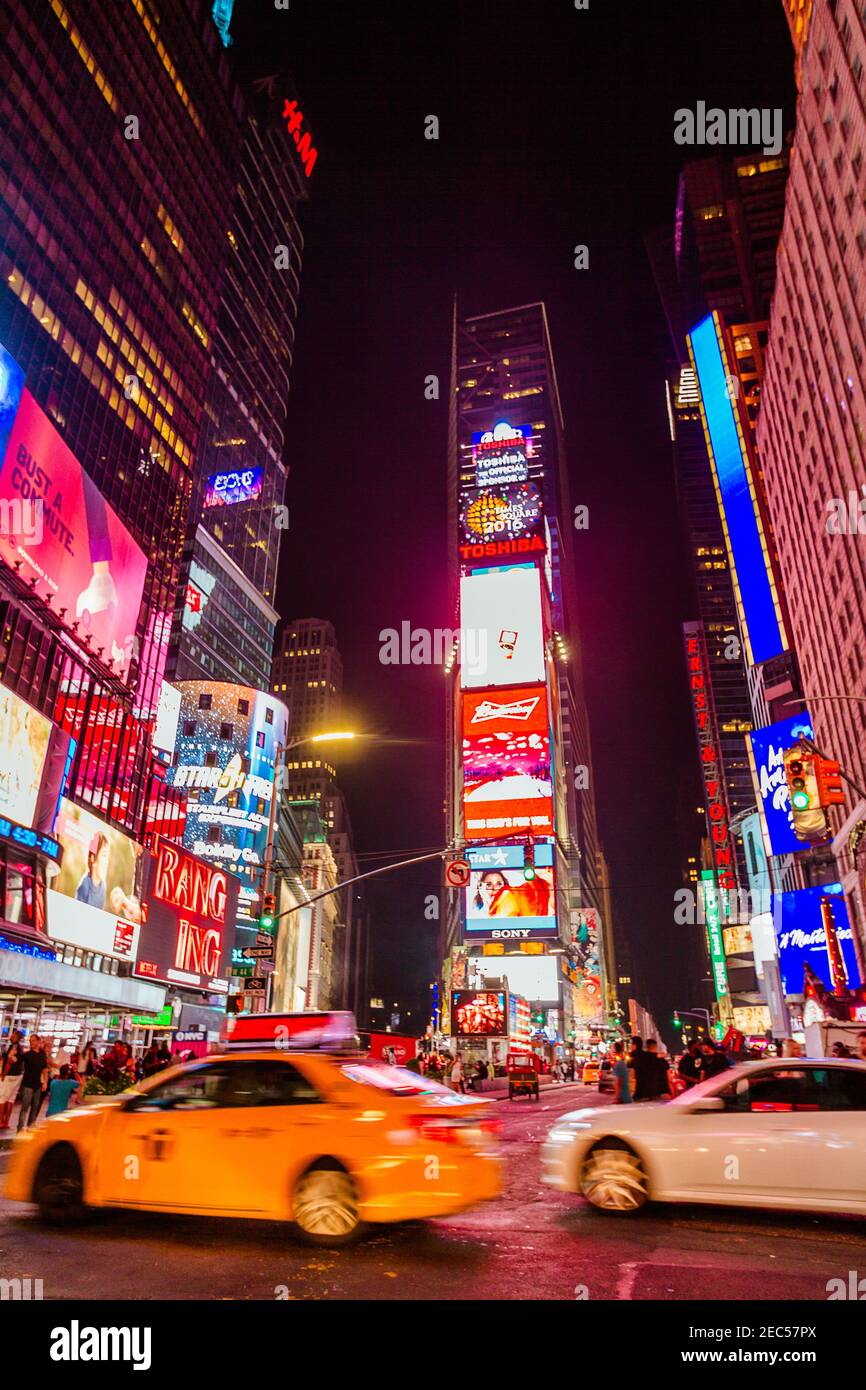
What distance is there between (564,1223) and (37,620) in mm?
38573

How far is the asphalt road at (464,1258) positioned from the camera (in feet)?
17.3

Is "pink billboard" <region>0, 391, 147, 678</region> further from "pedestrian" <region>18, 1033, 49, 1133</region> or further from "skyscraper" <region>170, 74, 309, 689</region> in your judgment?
"skyscraper" <region>170, 74, 309, 689</region>

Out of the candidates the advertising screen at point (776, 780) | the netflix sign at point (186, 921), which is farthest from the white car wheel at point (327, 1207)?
the advertising screen at point (776, 780)

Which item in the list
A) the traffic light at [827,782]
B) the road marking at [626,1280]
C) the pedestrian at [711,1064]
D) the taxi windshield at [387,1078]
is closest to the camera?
the road marking at [626,1280]

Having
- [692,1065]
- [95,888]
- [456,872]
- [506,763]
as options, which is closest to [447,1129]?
[692,1065]

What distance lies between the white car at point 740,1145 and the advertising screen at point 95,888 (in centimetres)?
3342

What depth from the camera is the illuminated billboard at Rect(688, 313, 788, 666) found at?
80.4m

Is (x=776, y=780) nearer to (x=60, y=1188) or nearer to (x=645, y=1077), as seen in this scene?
(x=645, y=1077)

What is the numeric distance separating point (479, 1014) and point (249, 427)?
97261mm

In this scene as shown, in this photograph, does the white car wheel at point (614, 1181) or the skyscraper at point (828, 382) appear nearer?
the white car wheel at point (614, 1181)

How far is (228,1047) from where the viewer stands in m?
11.9

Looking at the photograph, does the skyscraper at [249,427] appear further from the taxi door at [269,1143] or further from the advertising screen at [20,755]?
the taxi door at [269,1143]

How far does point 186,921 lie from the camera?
4978 cm
